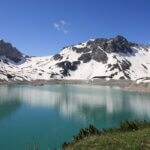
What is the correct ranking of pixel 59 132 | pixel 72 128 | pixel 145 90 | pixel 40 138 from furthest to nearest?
1. pixel 145 90
2. pixel 72 128
3. pixel 59 132
4. pixel 40 138

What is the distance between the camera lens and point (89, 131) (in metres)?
20.0

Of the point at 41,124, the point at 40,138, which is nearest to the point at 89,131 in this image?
the point at 40,138

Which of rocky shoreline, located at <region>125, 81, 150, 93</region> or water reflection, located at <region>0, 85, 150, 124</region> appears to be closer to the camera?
water reflection, located at <region>0, 85, 150, 124</region>

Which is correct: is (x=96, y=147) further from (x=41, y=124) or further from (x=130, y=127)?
(x=41, y=124)

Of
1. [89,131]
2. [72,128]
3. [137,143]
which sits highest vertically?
[137,143]

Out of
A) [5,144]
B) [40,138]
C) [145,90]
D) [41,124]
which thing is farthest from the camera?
[145,90]

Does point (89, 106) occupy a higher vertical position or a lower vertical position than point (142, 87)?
lower

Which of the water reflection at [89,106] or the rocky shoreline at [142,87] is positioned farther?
the rocky shoreline at [142,87]

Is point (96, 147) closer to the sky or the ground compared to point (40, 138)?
closer to the sky

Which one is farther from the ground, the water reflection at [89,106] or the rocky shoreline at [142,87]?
the rocky shoreline at [142,87]

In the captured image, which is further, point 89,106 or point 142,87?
point 142,87

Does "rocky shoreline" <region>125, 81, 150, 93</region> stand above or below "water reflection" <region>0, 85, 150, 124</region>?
above

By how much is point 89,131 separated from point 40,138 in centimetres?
858

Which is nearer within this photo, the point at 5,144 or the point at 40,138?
the point at 5,144
